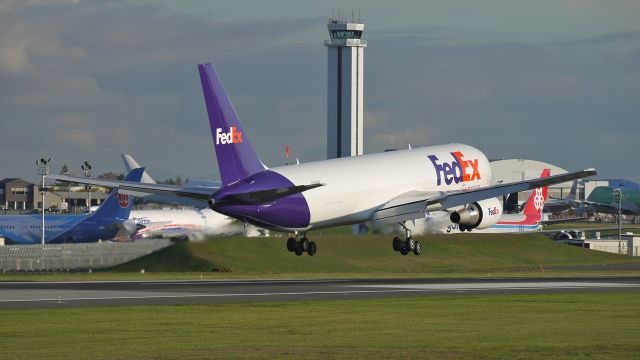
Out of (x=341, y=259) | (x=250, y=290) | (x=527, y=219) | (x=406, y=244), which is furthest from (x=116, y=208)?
(x=250, y=290)

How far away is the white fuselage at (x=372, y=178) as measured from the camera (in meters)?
62.7

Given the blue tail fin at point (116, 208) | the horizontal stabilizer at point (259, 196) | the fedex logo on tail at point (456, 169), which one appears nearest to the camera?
the horizontal stabilizer at point (259, 196)

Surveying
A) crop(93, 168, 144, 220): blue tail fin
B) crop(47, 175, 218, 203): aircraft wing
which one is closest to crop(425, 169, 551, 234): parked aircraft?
crop(93, 168, 144, 220): blue tail fin

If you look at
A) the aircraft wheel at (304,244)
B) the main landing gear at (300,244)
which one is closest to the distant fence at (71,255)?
the main landing gear at (300,244)

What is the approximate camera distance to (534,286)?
63.4m

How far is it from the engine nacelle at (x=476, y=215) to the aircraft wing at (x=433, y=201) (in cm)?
182

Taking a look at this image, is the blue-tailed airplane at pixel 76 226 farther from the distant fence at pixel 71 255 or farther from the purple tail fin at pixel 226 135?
the purple tail fin at pixel 226 135

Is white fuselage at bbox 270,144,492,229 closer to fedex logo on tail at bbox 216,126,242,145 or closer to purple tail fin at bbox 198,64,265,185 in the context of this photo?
purple tail fin at bbox 198,64,265,185

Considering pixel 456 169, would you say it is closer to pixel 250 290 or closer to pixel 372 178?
pixel 372 178

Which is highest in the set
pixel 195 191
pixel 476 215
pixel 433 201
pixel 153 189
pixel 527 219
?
pixel 153 189

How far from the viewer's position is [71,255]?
3873 inches

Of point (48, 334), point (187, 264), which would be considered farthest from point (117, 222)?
point (48, 334)

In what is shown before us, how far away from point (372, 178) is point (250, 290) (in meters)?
11.1

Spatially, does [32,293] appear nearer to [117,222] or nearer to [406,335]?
[406,335]
